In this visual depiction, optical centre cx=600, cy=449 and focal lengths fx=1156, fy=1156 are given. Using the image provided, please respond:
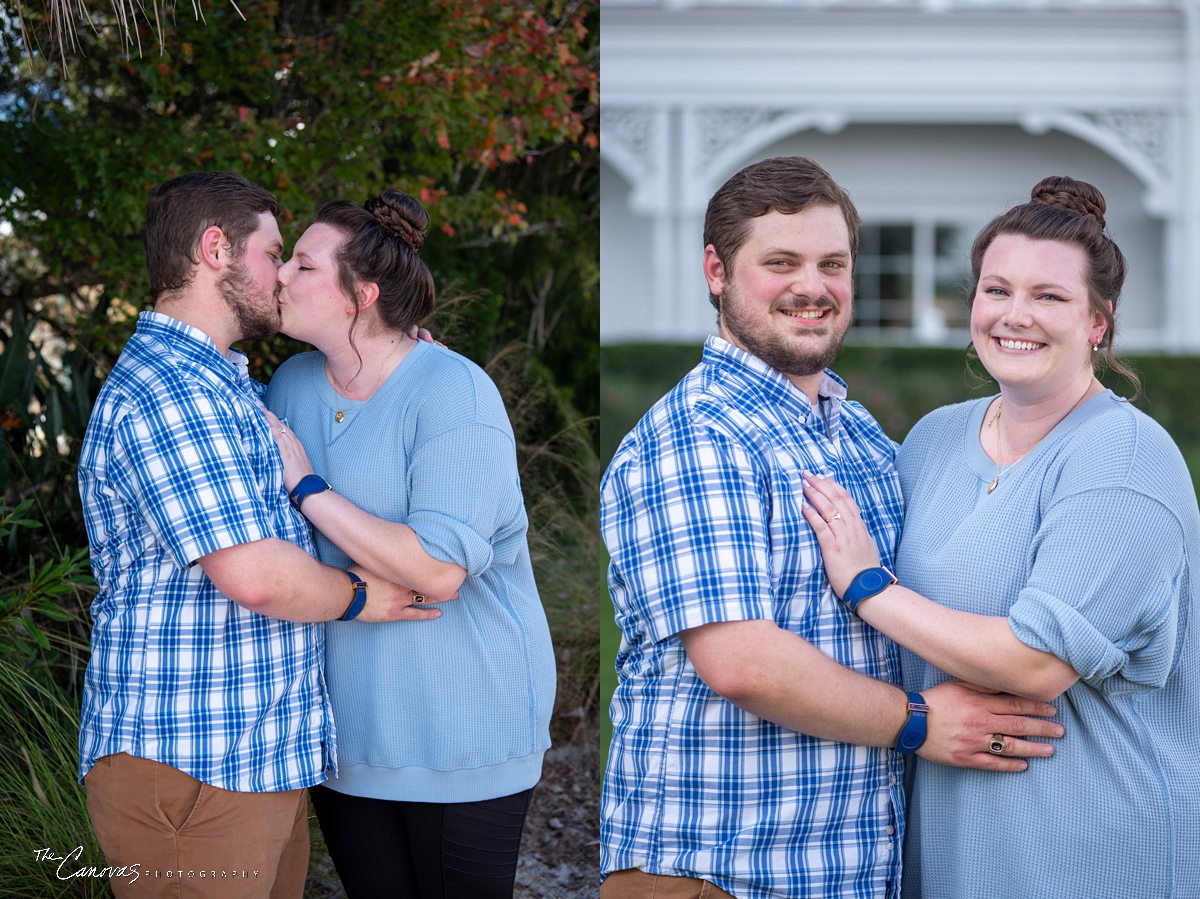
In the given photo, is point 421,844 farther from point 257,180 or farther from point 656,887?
point 257,180

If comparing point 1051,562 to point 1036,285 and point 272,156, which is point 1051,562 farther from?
point 272,156

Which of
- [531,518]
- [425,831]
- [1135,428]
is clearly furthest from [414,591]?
[531,518]

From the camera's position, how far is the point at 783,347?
228 cm

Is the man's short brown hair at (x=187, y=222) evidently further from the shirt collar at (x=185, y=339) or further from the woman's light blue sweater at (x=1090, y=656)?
the woman's light blue sweater at (x=1090, y=656)

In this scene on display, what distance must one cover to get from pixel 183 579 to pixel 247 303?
24.3 inches

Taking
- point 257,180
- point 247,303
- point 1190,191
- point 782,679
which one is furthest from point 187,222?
point 1190,191

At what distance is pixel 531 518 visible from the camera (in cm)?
484

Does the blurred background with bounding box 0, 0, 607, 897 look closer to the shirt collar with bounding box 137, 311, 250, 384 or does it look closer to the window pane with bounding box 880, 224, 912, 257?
the shirt collar with bounding box 137, 311, 250, 384

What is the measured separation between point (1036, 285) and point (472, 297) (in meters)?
2.86

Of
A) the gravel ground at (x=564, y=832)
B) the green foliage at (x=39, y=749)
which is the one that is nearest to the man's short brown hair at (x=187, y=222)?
the green foliage at (x=39, y=749)

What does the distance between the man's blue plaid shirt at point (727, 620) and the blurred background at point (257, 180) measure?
1794 mm

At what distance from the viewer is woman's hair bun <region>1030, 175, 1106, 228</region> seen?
2.32 meters

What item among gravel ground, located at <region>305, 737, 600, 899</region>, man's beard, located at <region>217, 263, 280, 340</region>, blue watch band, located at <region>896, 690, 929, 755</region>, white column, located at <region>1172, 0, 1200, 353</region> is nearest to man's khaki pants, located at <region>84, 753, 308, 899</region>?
man's beard, located at <region>217, 263, 280, 340</region>

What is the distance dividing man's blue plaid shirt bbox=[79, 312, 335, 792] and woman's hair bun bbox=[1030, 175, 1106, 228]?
1687 mm
